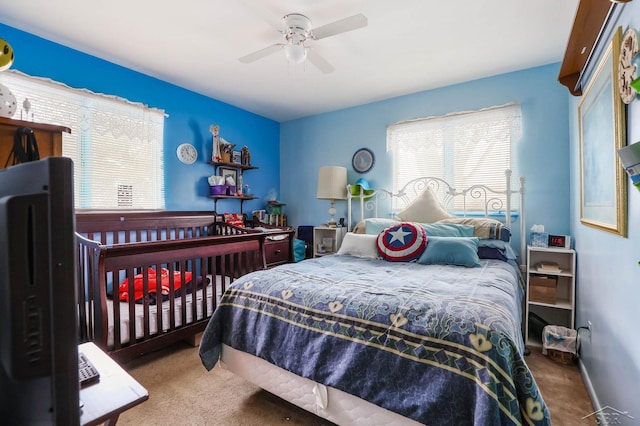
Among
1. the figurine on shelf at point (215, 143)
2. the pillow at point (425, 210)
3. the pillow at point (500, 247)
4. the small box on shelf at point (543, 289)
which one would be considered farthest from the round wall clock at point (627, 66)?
the figurine on shelf at point (215, 143)

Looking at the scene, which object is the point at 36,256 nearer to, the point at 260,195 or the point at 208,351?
the point at 208,351

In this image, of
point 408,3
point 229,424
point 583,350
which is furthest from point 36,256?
point 583,350

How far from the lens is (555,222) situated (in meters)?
2.79

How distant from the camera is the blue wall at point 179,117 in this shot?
2.39 m

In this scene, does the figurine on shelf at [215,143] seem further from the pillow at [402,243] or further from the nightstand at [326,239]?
the pillow at [402,243]

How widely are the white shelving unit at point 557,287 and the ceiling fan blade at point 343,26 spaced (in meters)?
2.22

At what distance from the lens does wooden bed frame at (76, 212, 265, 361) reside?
1.85 meters

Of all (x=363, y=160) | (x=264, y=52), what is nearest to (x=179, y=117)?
(x=264, y=52)

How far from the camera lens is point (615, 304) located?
4.80 ft

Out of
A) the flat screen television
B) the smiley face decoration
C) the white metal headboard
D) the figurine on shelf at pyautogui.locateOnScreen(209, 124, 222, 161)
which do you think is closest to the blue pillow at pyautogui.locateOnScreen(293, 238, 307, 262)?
the white metal headboard

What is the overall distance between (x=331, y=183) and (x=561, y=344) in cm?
262

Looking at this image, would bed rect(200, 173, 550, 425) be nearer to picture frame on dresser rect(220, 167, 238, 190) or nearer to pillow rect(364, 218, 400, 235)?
pillow rect(364, 218, 400, 235)

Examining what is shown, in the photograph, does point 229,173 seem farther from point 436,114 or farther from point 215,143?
point 436,114

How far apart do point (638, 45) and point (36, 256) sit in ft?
6.10
